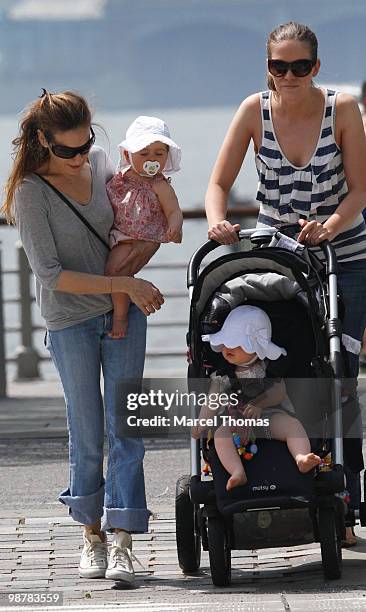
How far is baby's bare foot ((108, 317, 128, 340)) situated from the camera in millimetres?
5605

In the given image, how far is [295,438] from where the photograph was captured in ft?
17.3

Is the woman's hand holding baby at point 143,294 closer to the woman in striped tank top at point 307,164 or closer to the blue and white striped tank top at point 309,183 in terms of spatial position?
the woman in striped tank top at point 307,164

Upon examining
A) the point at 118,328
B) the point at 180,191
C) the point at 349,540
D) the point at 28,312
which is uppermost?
the point at 180,191

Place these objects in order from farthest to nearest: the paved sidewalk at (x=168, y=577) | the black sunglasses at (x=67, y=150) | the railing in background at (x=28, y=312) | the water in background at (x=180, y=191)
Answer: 1. the water in background at (x=180, y=191)
2. the railing in background at (x=28, y=312)
3. the black sunglasses at (x=67, y=150)
4. the paved sidewalk at (x=168, y=577)

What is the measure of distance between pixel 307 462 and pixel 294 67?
1.47 m

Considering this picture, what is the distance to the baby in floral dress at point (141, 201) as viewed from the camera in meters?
5.57

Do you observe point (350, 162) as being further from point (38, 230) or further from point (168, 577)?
point (168, 577)

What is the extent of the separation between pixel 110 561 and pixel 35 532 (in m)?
0.89

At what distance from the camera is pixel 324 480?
5.28 meters

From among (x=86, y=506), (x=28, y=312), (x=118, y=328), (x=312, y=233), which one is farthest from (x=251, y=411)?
(x=28, y=312)

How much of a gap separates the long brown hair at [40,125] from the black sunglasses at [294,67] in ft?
2.34

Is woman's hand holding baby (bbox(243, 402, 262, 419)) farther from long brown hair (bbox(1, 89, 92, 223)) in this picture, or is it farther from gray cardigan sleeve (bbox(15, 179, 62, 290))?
long brown hair (bbox(1, 89, 92, 223))

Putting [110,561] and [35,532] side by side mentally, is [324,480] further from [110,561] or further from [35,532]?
[35,532]

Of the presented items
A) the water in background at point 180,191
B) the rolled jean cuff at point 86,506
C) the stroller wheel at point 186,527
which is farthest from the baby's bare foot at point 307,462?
the water in background at point 180,191
